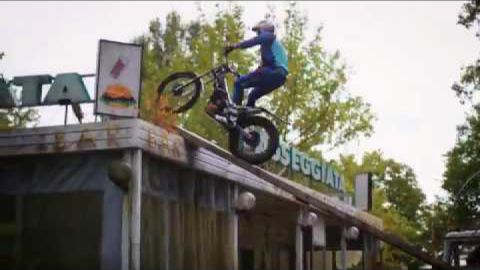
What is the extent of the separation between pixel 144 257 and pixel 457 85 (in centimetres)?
1369

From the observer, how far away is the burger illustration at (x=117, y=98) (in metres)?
10.4

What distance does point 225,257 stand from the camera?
12.6 m

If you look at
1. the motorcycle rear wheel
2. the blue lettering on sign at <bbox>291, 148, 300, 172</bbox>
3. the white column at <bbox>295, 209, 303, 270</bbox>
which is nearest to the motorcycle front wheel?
the motorcycle rear wheel

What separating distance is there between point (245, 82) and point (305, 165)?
989cm

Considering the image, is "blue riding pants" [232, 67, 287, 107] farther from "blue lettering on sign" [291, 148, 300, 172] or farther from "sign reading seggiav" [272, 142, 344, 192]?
"blue lettering on sign" [291, 148, 300, 172]

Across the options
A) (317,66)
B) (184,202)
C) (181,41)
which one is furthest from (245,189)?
(181,41)

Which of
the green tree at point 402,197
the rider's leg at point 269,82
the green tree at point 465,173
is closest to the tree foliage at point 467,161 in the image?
the green tree at point 465,173

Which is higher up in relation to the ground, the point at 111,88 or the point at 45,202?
the point at 111,88

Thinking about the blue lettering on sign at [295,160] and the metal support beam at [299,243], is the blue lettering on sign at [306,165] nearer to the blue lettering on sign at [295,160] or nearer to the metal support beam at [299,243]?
the blue lettering on sign at [295,160]

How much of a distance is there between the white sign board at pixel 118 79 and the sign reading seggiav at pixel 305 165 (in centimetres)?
790

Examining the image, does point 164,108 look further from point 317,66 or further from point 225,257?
point 317,66

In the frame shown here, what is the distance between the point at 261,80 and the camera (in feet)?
37.4

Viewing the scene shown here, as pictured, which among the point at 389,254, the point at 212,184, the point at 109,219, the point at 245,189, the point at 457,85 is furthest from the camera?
the point at 389,254

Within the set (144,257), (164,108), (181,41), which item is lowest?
(144,257)
